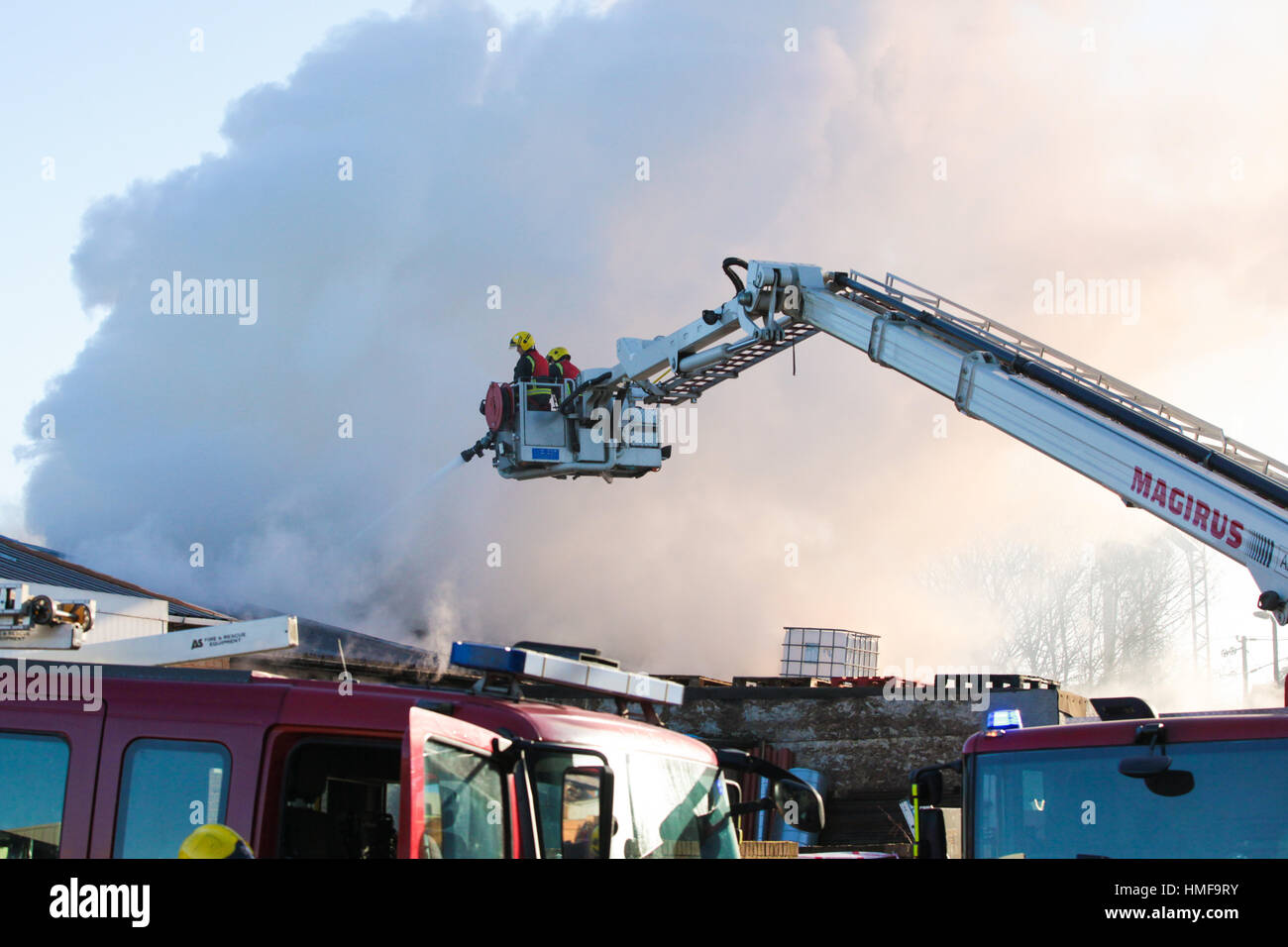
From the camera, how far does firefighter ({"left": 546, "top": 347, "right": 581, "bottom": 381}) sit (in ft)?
50.5

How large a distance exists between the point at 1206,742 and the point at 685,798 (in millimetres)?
2068

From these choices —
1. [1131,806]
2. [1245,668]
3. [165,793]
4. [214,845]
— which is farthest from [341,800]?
[1245,668]

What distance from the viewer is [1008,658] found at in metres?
43.1

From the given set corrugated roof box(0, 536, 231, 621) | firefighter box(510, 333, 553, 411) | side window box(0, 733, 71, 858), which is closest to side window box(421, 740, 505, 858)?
side window box(0, 733, 71, 858)

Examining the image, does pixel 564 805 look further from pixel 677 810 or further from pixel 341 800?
pixel 677 810

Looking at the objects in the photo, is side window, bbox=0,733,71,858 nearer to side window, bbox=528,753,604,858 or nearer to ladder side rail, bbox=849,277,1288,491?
side window, bbox=528,753,604,858

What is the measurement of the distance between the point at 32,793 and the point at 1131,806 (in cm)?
405

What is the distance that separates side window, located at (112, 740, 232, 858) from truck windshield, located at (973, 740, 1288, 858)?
10.5 ft

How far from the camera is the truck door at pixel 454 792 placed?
3227 millimetres

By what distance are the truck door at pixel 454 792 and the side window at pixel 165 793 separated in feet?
2.66

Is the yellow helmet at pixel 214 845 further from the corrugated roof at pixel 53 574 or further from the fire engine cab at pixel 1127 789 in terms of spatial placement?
the corrugated roof at pixel 53 574

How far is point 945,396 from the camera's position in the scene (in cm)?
989

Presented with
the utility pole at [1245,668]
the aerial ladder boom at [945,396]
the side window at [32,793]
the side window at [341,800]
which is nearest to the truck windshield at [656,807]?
the side window at [341,800]
